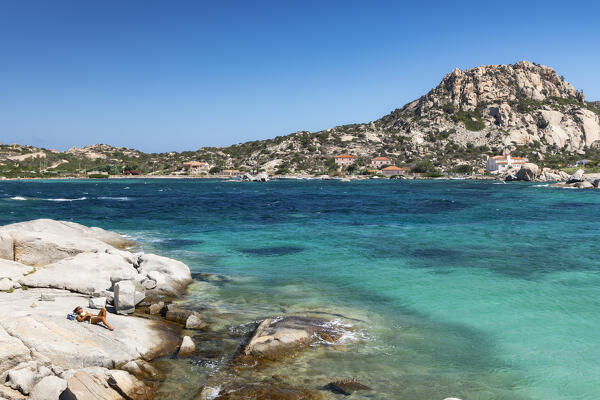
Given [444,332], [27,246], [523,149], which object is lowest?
[444,332]

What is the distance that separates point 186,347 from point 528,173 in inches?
5719

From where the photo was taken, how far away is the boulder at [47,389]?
27.1 ft

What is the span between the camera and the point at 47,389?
27.3 ft

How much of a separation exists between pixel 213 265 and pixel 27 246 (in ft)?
29.2

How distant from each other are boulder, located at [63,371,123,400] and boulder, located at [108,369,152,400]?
0.12 metres

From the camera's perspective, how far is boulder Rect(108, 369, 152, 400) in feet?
28.9

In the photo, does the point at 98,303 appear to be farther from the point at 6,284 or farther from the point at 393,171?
the point at 393,171

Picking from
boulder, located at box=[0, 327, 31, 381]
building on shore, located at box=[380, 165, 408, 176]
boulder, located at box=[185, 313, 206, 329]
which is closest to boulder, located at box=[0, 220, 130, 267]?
boulder, located at box=[185, 313, 206, 329]

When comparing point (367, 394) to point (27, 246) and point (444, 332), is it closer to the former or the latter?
point (444, 332)

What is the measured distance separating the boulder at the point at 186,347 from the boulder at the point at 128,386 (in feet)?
6.11

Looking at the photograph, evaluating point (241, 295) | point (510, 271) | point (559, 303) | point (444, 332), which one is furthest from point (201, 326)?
point (510, 271)

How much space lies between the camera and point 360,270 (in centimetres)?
2245

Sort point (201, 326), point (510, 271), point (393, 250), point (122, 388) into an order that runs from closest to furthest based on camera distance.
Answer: point (122, 388)
point (201, 326)
point (510, 271)
point (393, 250)

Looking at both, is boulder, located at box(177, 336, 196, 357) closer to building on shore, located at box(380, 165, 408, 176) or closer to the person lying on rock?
the person lying on rock
